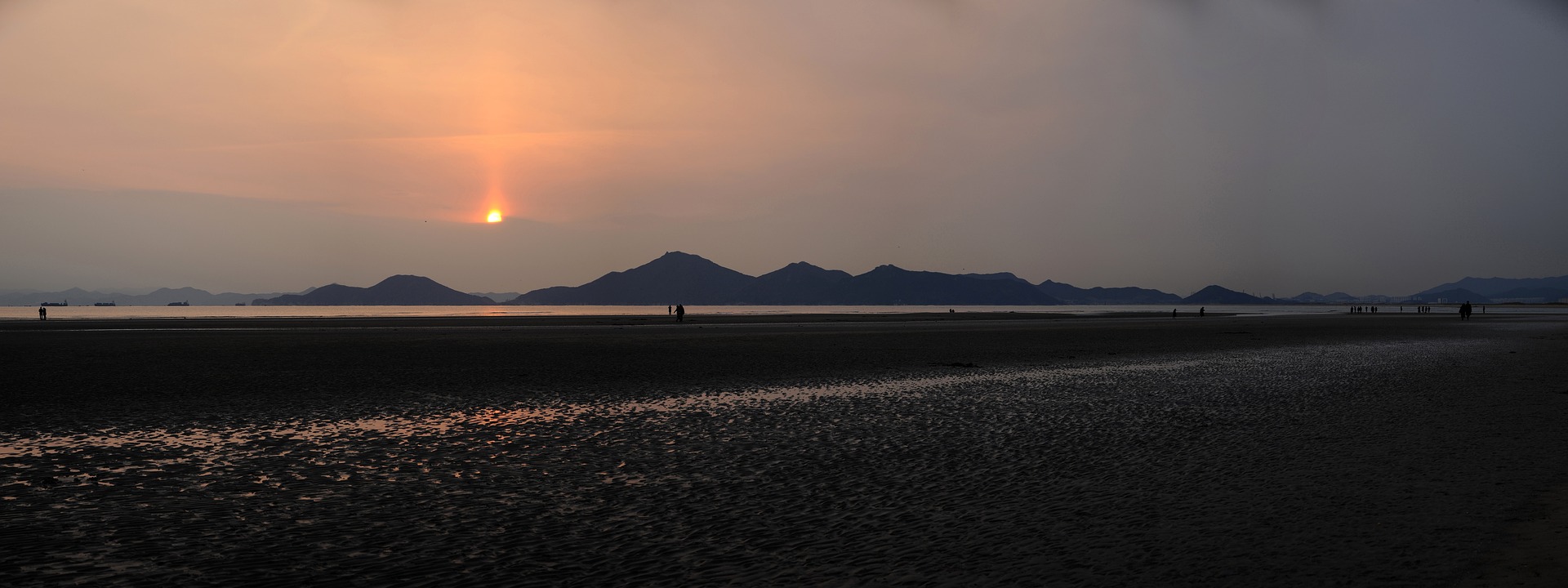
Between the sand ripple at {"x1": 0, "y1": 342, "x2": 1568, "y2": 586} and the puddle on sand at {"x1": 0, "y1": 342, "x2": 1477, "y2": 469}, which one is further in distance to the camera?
the puddle on sand at {"x1": 0, "y1": 342, "x2": 1477, "y2": 469}

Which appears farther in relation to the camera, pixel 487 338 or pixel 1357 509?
pixel 487 338

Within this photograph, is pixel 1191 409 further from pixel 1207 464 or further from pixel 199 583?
pixel 199 583

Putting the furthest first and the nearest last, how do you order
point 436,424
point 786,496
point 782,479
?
point 436,424, point 782,479, point 786,496

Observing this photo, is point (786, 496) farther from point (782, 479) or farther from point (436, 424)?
point (436, 424)

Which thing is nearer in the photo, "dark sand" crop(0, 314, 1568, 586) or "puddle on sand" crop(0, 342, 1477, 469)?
"dark sand" crop(0, 314, 1568, 586)

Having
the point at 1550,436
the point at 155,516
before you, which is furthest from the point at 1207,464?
the point at 155,516

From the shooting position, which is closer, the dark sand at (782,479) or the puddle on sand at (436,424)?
the dark sand at (782,479)

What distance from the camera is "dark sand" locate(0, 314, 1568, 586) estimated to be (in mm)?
6711

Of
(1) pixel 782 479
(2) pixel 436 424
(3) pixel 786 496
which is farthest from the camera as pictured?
(2) pixel 436 424

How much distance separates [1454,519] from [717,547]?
6312 mm

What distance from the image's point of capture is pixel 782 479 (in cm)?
1013

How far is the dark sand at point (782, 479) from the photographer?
6.71 meters

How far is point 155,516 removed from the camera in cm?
816

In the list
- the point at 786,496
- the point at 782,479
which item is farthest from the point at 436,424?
the point at 786,496
